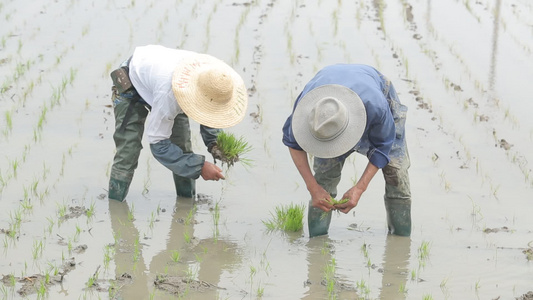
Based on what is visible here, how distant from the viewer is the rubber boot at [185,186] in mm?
5204

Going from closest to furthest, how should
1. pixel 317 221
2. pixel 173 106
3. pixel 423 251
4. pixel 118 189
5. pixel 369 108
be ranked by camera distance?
pixel 369 108
pixel 173 106
pixel 423 251
pixel 317 221
pixel 118 189

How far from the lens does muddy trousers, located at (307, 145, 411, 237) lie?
4.51 metres

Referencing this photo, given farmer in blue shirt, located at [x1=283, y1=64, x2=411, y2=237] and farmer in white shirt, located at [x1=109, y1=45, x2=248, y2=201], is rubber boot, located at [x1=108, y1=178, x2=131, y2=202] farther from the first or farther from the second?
farmer in blue shirt, located at [x1=283, y1=64, x2=411, y2=237]

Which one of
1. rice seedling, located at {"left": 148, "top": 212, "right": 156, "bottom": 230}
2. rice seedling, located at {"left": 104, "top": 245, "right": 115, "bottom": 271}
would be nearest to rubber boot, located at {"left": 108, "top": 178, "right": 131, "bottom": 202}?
rice seedling, located at {"left": 148, "top": 212, "right": 156, "bottom": 230}

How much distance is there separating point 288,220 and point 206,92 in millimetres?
896


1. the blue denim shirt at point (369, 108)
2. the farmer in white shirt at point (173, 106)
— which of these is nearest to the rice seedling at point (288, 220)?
the farmer in white shirt at point (173, 106)

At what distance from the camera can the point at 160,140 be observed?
14.9 feet

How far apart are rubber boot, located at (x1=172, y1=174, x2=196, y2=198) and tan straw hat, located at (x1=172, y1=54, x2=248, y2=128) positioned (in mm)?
861

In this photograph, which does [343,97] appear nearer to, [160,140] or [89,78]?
[160,140]

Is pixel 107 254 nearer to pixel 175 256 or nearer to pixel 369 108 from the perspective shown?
pixel 175 256

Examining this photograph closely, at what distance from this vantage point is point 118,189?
5.11 m

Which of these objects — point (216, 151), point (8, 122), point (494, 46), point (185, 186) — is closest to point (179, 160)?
point (216, 151)

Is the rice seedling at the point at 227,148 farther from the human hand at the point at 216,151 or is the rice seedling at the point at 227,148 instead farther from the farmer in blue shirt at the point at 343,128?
the farmer in blue shirt at the point at 343,128

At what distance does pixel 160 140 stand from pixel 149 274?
2.60 ft
